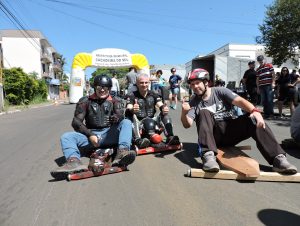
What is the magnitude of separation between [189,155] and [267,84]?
5528mm

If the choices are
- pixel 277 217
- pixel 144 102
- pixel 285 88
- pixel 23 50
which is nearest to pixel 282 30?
pixel 285 88

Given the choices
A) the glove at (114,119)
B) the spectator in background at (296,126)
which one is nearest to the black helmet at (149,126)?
the glove at (114,119)

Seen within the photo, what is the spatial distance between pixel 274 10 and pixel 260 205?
2398 cm

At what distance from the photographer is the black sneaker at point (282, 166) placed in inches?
147

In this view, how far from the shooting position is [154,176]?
4.20 metres

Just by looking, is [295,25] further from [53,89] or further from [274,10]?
[53,89]

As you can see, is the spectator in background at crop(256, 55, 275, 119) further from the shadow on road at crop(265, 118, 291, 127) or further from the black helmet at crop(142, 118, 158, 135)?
the black helmet at crop(142, 118, 158, 135)

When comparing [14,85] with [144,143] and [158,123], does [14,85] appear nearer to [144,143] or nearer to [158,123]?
[158,123]

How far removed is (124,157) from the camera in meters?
4.25

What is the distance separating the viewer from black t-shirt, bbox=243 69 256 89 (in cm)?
1221

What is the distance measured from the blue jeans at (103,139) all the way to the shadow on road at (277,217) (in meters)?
2.08

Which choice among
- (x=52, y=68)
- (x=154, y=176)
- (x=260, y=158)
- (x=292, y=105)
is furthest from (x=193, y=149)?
(x=52, y=68)

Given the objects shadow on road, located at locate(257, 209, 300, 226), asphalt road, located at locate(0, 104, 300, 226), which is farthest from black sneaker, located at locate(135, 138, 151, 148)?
shadow on road, located at locate(257, 209, 300, 226)

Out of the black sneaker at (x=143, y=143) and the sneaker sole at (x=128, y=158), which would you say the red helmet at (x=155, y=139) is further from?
the sneaker sole at (x=128, y=158)
